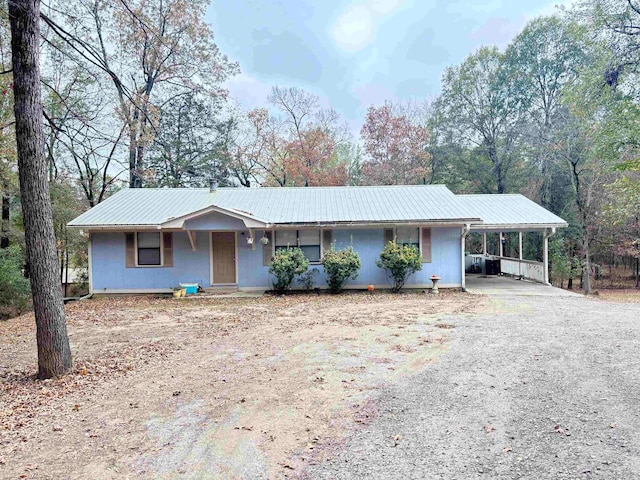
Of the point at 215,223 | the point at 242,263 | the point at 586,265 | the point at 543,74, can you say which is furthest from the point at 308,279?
the point at 543,74

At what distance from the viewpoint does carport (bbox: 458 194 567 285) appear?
13320mm

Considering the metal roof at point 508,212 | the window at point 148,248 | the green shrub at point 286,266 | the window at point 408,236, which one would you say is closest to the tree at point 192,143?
the window at point 148,248

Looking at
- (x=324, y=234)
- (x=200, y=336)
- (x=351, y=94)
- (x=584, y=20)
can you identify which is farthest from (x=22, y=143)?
(x=351, y=94)

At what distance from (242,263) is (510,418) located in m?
10.5

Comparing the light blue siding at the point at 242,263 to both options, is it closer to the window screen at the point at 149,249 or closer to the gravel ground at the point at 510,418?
the window screen at the point at 149,249

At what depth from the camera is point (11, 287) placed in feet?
40.4

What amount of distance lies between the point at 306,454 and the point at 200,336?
464 centimetres

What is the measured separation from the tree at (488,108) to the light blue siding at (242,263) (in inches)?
504

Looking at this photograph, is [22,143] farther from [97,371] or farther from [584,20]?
[584,20]

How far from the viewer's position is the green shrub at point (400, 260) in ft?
40.3

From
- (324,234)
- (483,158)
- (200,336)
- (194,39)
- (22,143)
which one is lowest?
(200,336)

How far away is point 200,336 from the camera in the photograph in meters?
7.19

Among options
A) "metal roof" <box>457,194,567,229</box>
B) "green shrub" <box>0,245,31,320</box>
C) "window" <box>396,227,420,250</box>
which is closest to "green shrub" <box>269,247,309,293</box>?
"window" <box>396,227,420,250</box>

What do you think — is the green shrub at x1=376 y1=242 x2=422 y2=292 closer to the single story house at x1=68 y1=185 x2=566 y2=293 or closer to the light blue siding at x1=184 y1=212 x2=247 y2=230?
the single story house at x1=68 y1=185 x2=566 y2=293
